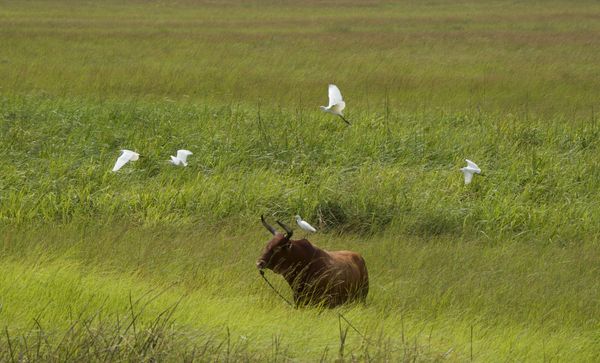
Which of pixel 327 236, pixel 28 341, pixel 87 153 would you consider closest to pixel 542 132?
pixel 327 236

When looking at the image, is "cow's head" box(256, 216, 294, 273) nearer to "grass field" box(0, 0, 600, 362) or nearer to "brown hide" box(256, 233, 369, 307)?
"brown hide" box(256, 233, 369, 307)

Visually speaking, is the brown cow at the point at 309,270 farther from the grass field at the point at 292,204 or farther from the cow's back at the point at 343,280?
the grass field at the point at 292,204

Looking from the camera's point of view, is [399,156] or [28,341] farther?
[399,156]

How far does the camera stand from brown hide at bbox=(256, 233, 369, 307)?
5281 millimetres

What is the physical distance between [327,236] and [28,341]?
3.90 metres

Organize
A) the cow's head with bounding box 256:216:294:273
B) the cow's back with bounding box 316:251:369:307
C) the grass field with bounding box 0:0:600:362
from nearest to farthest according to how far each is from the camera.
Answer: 1. the grass field with bounding box 0:0:600:362
2. the cow's head with bounding box 256:216:294:273
3. the cow's back with bounding box 316:251:369:307

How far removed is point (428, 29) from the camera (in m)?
26.9

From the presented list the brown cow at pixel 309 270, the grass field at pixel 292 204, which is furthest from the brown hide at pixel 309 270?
the grass field at pixel 292 204

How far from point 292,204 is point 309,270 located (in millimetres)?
3125

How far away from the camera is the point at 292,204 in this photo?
8484 millimetres

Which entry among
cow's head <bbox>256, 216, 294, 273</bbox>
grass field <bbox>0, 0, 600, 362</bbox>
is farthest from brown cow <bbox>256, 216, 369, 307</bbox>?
grass field <bbox>0, 0, 600, 362</bbox>

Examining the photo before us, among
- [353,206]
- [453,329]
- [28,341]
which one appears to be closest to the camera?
[28,341]

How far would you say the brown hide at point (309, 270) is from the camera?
5.28 m

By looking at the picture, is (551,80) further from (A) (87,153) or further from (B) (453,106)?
(A) (87,153)
